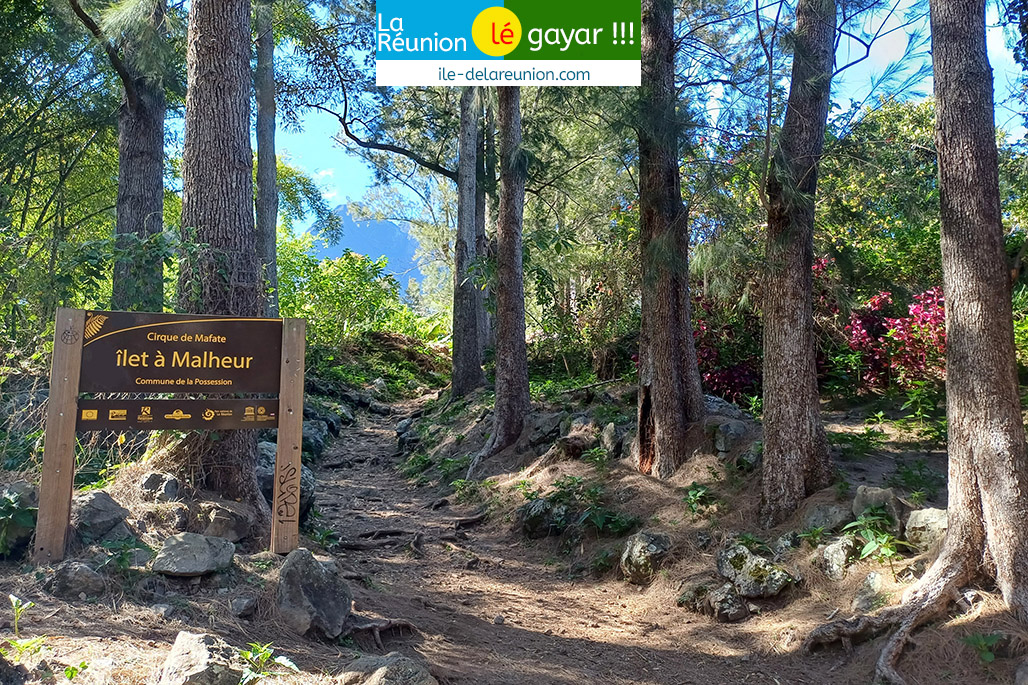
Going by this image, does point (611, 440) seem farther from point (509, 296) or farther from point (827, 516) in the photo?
point (827, 516)

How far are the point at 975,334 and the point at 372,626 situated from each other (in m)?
4.24

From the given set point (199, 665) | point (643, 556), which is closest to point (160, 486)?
point (199, 665)

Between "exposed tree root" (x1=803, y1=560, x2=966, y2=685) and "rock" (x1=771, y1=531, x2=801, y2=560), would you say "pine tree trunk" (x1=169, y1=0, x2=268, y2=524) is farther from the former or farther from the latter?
"exposed tree root" (x1=803, y1=560, x2=966, y2=685)

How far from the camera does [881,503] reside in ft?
18.4

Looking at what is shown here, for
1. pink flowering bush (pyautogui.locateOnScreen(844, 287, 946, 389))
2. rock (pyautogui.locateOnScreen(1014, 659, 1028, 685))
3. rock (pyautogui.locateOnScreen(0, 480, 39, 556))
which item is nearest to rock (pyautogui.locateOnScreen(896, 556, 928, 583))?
rock (pyautogui.locateOnScreen(1014, 659, 1028, 685))

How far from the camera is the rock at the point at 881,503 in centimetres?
550

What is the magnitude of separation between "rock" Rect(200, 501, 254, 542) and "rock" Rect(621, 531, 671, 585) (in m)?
3.17

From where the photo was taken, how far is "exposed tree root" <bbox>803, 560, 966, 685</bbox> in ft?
14.8

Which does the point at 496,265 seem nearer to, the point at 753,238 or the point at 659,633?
the point at 753,238

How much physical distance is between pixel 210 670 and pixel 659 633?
135 inches

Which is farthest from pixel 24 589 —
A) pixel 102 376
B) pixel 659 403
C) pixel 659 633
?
pixel 659 403

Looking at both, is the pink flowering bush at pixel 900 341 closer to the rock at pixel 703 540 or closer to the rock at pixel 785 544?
the rock at pixel 785 544

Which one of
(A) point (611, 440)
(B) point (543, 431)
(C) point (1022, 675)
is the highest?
(B) point (543, 431)

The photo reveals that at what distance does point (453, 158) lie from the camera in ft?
59.0
